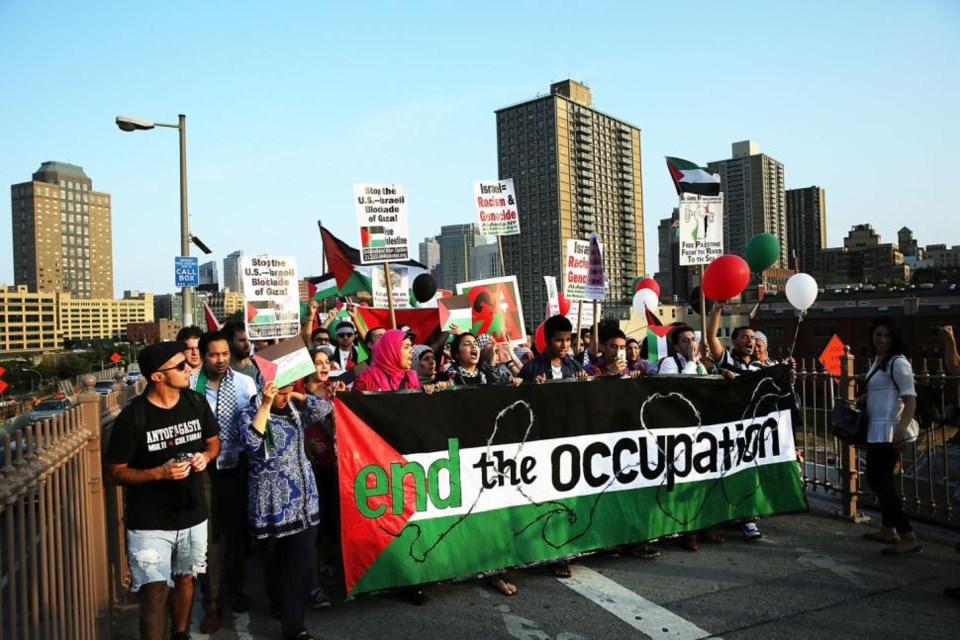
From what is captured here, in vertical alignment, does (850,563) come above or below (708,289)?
below

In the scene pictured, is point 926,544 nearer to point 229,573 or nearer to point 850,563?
point 850,563

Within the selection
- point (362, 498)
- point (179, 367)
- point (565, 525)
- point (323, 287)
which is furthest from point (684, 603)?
point (323, 287)

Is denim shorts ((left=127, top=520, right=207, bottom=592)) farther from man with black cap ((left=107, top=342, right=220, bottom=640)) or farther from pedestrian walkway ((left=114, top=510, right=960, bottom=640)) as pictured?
pedestrian walkway ((left=114, top=510, right=960, bottom=640))

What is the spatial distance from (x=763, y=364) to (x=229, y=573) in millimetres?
5151

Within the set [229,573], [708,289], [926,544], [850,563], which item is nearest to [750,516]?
[850,563]

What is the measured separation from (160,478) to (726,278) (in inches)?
254

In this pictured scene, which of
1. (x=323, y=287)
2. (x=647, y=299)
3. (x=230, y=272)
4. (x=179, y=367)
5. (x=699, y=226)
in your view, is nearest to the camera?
(x=179, y=367)

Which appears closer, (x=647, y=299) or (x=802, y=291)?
(x=802, y=291)

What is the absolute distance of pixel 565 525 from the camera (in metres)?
5.28

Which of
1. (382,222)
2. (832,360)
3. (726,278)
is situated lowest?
(832,360)

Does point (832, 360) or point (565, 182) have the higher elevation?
point (565, 182)

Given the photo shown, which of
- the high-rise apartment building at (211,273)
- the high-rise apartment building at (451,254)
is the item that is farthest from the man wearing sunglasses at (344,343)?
the high-rise apartment building at (451,254)

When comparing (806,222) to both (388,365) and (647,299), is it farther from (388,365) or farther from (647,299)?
(388,365)

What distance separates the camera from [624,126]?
145 metres
